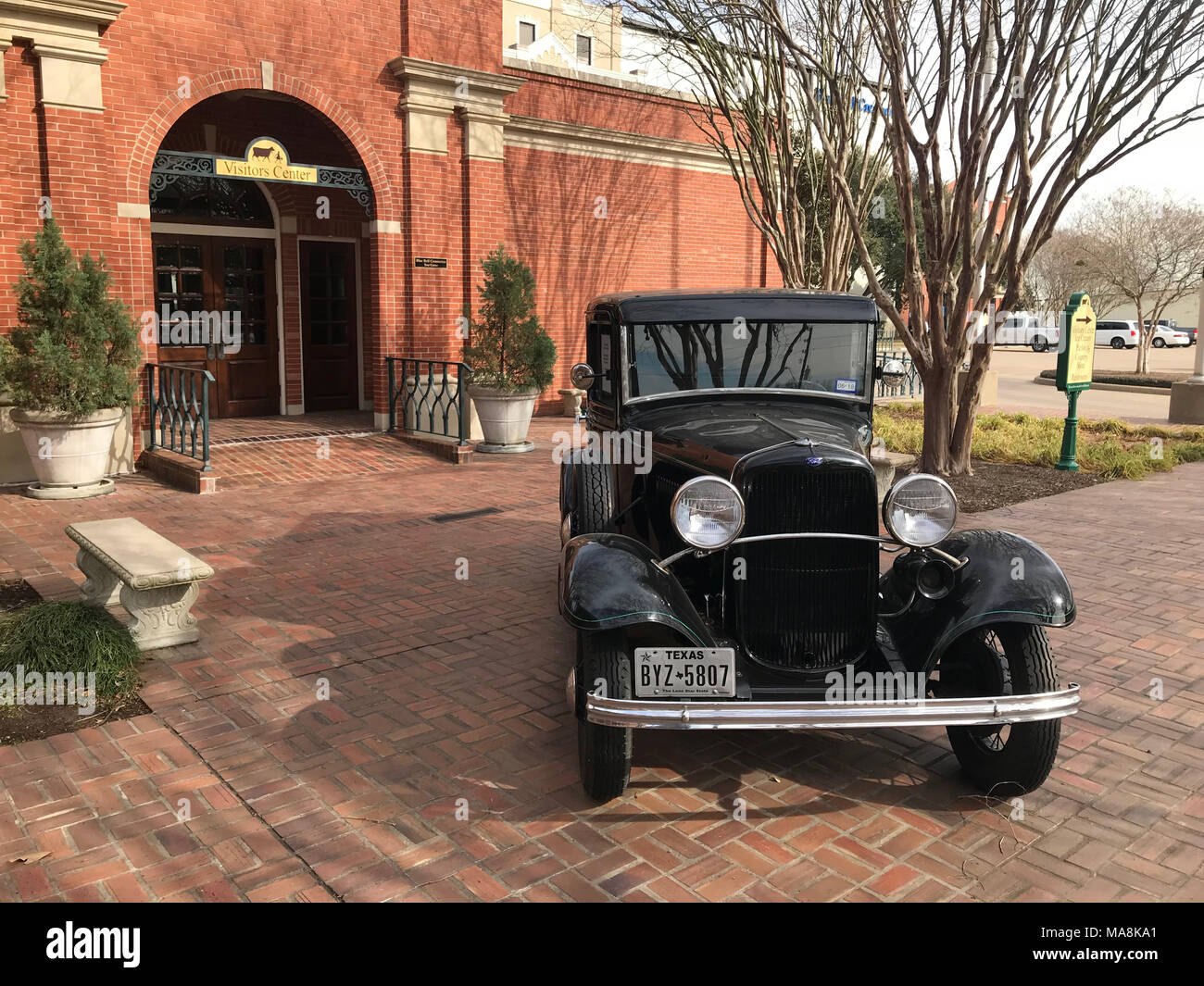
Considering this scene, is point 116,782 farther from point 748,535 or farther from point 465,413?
point 465,413

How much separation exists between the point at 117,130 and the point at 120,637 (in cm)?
725

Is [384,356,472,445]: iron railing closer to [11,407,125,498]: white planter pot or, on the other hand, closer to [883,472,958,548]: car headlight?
[11,407,125,498]: white planter pot

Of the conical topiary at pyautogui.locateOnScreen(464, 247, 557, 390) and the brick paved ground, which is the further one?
the conical topiary at pyautogui.locateOnScreen(464, 247, 557, 390)

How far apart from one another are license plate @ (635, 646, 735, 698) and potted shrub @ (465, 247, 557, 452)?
8711mm

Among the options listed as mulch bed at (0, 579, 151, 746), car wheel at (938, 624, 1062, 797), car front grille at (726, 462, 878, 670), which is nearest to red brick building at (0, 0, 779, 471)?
mulch bed at (0, 579, 151, 746)

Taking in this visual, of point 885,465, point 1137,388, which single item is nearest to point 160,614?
point 885,465

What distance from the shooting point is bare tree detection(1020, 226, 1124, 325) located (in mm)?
37375

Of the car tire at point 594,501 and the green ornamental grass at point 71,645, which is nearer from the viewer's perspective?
the green ornamental grass at point 71,645

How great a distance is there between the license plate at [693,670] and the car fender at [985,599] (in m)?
0.85

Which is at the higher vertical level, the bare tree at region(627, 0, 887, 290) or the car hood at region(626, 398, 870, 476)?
the bare tree at region(627, 0, 887, 290)

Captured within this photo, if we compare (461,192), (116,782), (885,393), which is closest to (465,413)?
(461,192)

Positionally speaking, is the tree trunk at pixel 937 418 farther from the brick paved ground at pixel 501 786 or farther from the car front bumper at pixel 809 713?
the car front bumper at pixel 809 713

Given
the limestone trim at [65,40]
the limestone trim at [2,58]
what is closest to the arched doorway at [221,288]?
the limestone trim at [65,40]

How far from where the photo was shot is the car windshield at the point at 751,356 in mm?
4945
